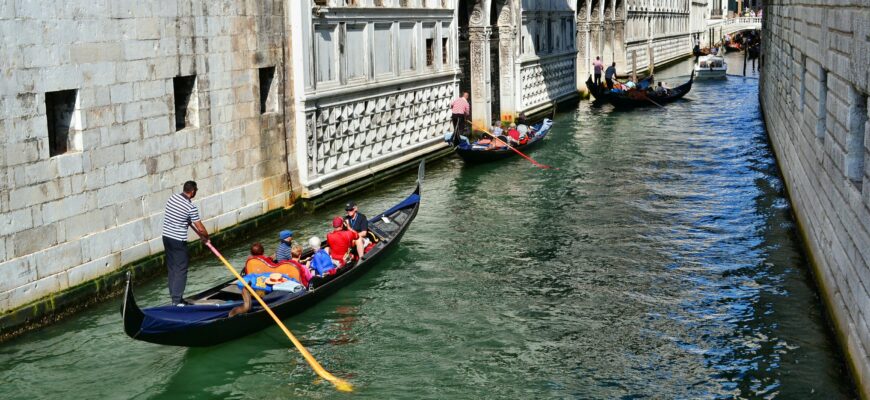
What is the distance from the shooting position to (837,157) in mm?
8523

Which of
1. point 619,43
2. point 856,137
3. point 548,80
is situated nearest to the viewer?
point 856,137

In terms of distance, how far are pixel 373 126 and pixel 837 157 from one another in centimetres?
859

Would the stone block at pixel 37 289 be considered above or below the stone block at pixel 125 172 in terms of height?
below

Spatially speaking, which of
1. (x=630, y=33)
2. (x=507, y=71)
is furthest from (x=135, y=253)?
(x=630, y=33)

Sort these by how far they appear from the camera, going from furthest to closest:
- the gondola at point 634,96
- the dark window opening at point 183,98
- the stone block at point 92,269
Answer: the gondola at point 634,96 < the dark window opening at point 183,98 < the stone block at point 92,269

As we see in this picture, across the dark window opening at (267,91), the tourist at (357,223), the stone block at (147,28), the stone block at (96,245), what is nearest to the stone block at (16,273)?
the stone block at (96,245)

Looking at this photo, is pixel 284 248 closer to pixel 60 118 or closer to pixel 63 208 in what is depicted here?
pixel 63 208

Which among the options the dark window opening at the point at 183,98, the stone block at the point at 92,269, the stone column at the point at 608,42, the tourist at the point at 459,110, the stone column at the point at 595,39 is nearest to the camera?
the stone block at the point at 92,269

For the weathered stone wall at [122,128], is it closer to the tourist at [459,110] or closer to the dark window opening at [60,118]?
the dark window opening at [60,118]

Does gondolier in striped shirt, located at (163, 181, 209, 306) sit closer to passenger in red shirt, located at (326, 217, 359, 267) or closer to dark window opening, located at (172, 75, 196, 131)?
passenger in red shirt, located at (326, 217, 359, 267)

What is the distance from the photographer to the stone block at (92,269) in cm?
935

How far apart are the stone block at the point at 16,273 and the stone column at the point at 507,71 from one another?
50.2ft

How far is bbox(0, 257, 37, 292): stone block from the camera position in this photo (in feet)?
27.9

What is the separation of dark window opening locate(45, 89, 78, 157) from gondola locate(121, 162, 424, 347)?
1748 millimetres
